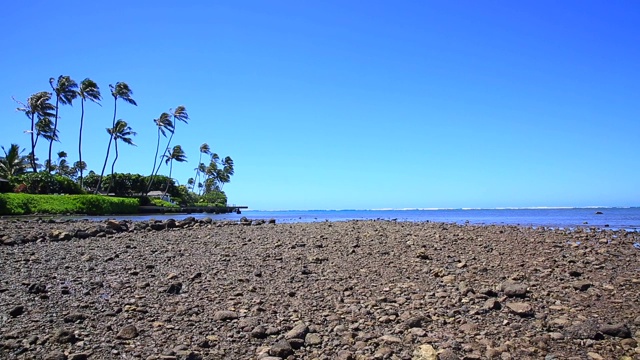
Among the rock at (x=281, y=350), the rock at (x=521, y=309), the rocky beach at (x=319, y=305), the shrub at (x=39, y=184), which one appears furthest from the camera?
the shrub at (x=39, y=184)

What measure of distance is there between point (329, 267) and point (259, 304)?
3008 mm

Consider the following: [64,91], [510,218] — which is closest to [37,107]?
[64,91]

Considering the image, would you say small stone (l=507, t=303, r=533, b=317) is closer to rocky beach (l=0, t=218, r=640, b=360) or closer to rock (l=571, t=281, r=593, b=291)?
rocky beach (l=0, t=218, r=640, b=360)

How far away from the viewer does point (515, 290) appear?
6914 mm

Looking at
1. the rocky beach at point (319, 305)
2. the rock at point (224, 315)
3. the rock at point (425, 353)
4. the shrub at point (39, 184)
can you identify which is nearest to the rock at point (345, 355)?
the rocky beach at point (319, 305)

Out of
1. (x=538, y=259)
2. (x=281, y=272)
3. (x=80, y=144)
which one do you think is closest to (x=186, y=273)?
(x=281, y=272)

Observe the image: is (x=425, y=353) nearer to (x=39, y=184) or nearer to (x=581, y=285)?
(x=581, y=285)

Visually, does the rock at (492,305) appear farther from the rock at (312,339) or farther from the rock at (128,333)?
the rock at (128,333)

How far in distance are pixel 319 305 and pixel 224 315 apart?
1.44 metres

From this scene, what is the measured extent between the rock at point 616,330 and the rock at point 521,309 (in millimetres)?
→ 887

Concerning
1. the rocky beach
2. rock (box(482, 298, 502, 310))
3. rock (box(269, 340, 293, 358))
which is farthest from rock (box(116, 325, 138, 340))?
rock (box(482, 298, 502, 310))

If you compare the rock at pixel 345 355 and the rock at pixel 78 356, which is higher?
the rock at pixel 78 356

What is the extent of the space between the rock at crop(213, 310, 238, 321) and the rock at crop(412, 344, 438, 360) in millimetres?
2455

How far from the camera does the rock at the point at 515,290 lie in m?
6.86
